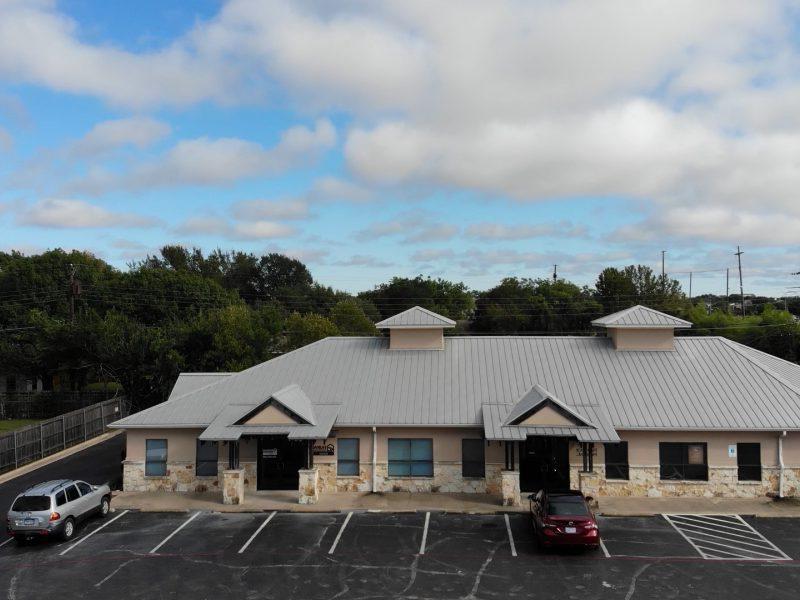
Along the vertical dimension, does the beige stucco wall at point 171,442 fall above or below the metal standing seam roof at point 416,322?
below

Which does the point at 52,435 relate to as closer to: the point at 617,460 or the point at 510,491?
the point at 510,491

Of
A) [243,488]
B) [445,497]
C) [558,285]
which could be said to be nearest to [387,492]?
[445,497]

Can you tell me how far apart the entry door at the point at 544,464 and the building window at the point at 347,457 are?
6.51m

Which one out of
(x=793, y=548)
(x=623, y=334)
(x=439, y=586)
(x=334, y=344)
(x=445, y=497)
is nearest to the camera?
(x=439, y=586)

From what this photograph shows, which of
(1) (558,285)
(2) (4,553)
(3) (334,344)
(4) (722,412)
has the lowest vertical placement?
(2) (4,553)

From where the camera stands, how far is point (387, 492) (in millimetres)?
24750

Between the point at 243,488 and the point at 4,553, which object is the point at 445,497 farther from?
the point at 4,553

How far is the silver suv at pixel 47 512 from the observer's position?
19.2 m

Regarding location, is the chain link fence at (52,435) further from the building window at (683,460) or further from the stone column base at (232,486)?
the building window at (683,460)

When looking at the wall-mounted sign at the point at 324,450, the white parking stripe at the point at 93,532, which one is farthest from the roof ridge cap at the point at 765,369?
the white parking stripe at the point at 93,532

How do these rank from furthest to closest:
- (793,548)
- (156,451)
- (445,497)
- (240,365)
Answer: (240,365), (156,451), (445,497), (793,548)

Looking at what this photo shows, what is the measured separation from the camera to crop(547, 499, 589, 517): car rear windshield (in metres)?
18.3

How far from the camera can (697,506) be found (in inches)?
894

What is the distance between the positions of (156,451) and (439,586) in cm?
1452
